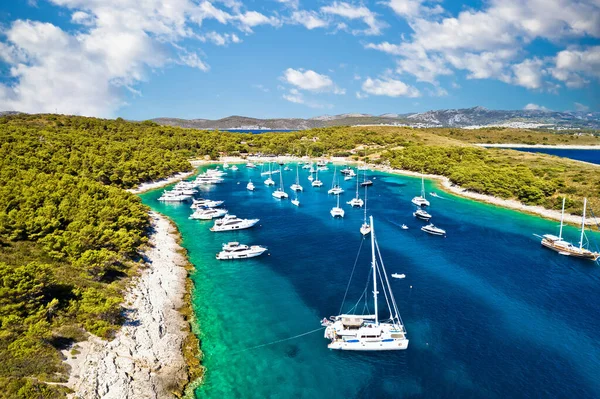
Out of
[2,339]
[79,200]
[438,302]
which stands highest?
[79,200]

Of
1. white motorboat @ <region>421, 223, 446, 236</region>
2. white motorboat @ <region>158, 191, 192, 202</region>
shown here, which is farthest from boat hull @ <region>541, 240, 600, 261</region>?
white motorboat @ <region>158, 191, 192, 202</region>

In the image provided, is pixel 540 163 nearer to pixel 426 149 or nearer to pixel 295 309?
pixel 426 149

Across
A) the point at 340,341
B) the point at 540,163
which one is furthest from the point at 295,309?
the point at 540,163

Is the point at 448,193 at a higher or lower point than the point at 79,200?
lower

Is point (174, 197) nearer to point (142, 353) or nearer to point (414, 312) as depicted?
point (142, 353)

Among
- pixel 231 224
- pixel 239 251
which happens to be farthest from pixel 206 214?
pixel 239 251

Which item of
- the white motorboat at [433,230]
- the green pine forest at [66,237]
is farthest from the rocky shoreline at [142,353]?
the white motorboat at [433,230]
